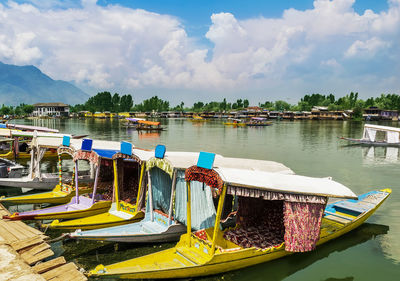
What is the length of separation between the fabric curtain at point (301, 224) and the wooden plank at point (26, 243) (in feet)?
24.7

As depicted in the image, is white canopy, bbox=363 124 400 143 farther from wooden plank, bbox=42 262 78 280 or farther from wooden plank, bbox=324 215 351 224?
wooden plank, bbox=42 262 78 280

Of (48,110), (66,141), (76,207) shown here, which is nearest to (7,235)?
(76,207)

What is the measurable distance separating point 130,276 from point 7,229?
535cm

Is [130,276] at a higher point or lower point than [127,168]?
lower

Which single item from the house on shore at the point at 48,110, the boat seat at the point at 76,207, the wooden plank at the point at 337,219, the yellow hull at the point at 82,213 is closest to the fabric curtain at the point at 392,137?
the wooden plank at the point at 337,219

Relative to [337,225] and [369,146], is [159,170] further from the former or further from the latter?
[369,146]

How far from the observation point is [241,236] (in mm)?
8969

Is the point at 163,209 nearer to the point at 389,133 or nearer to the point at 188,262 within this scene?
the point at 188,262

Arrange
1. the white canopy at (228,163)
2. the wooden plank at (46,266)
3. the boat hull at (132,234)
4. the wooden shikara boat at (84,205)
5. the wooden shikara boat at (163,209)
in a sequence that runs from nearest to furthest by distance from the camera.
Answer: the wooden plank at (46,266)
the boat hull at (132,234)
the wooden shikara boat at (163,209)
the white canopy at (228,163)
the wooden shikara boat at (84,205)

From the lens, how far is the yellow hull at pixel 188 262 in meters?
6.80

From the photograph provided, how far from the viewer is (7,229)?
9.12 meters

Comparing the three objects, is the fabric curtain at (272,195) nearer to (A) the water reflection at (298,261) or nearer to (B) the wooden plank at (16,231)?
(A) the water reflection at (298,261)

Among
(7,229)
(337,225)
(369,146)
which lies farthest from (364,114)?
(7,229)

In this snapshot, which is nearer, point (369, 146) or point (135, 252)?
point (135, 252)
